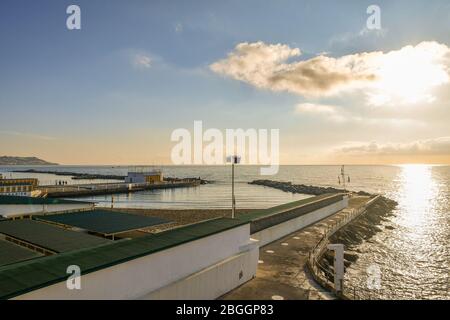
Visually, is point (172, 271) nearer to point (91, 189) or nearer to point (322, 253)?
point (322, 253)

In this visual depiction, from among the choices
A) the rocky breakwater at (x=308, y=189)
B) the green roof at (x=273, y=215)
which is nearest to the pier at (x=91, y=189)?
the rocky breakwater at (x=308, y=189)

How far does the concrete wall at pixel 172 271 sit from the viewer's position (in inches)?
358

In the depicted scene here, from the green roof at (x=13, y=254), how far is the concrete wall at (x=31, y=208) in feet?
36.3

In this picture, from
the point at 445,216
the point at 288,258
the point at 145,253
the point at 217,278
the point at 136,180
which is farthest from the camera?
the point at 136,180

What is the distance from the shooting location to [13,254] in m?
11.9

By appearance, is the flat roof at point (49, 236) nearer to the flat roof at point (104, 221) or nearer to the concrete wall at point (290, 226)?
the flat roof at point (104, 221)

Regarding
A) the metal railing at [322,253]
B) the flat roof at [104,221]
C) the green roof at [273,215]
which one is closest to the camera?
the metal railing at [322,253]

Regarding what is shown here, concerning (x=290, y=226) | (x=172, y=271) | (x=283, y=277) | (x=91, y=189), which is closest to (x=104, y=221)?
(x=172, y=271)

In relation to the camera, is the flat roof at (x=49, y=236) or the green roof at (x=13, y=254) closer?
the green roof at (x=13, y=254)

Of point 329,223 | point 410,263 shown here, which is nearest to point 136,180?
point 329,223

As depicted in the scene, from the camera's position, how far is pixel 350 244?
1283 inches

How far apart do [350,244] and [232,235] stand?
2306cm
